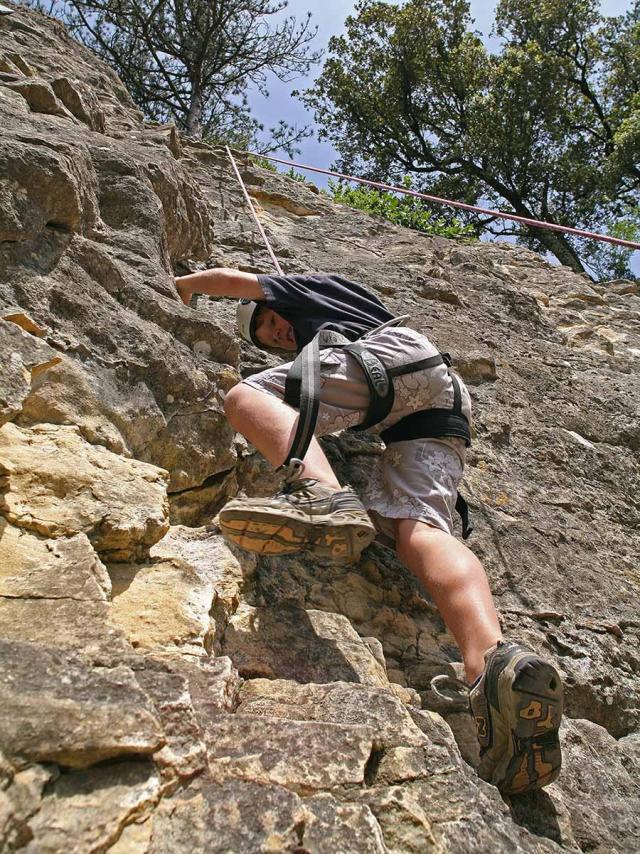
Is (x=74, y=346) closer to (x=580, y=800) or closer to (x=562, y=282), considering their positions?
(x=580, y=800)

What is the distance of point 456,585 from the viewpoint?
1920mm

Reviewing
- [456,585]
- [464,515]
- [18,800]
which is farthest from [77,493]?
[464,515]

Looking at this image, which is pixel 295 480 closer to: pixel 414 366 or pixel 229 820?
pixel 414 366

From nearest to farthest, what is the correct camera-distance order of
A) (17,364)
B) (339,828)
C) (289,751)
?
(339,828), (289,751), (17,364)

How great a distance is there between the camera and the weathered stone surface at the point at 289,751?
1200 mm

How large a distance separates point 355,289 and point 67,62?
3819 mm

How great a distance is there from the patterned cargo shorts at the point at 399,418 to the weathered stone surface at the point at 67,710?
1.23 m

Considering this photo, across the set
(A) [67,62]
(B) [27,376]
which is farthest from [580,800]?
(A) [67,62]

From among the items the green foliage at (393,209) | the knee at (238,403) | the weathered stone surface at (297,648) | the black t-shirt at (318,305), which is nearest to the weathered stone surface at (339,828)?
the weathered stone surface at (297,648)

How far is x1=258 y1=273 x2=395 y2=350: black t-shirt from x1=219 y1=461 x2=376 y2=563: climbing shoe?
2.77 ft

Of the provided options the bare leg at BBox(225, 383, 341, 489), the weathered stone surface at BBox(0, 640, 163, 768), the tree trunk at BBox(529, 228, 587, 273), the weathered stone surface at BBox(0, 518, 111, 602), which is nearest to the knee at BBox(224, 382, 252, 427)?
the bare leg at BBox(225, 383, 341, 489)

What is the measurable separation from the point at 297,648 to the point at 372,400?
0.84 m

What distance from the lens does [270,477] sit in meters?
2.67

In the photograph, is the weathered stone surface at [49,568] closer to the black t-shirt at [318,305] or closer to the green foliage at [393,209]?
the black t-shirt at [318,305]
